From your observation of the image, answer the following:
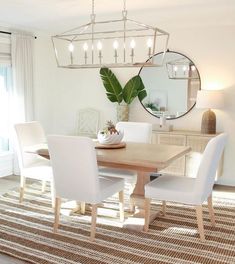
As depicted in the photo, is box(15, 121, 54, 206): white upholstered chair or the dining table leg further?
box(15, 121, 54, 206): white upholstered chair

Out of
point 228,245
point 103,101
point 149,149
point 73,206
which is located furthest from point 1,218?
point 103,101

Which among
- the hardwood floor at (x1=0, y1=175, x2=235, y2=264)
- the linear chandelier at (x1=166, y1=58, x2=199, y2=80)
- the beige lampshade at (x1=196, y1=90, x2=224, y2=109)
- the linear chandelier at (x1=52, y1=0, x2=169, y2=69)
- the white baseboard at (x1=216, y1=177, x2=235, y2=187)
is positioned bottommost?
the hardwood floor at (x1=0, y1=175, x2=235, y2=264)

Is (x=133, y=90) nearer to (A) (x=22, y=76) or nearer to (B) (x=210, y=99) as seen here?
(B) (x=210, y=99)

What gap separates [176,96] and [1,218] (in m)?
2.91

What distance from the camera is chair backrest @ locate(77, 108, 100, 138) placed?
5.84 meters

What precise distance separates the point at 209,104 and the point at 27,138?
236 centimetres

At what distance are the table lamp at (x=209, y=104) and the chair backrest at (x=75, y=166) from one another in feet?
7.05

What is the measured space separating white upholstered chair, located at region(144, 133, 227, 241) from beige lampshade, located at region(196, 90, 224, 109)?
54.5 inches

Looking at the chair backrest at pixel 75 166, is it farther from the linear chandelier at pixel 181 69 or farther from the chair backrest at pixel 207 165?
the linear chandelier at pixel 181 69

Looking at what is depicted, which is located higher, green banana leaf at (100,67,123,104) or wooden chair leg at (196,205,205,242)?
green banana leaf at (100,67,123,104)

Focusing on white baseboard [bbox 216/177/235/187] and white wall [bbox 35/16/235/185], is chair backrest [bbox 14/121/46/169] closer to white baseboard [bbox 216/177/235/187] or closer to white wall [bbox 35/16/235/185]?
white wall [bbox 35/16/235/185]

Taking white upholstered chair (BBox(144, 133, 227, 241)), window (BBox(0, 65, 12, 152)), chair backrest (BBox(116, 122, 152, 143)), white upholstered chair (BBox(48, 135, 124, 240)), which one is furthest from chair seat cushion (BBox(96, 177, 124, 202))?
window (BBox(0, 65, 12, 152))

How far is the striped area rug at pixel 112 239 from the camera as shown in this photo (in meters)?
2.94

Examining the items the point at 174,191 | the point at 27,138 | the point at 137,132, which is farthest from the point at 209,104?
the point at 27,138
